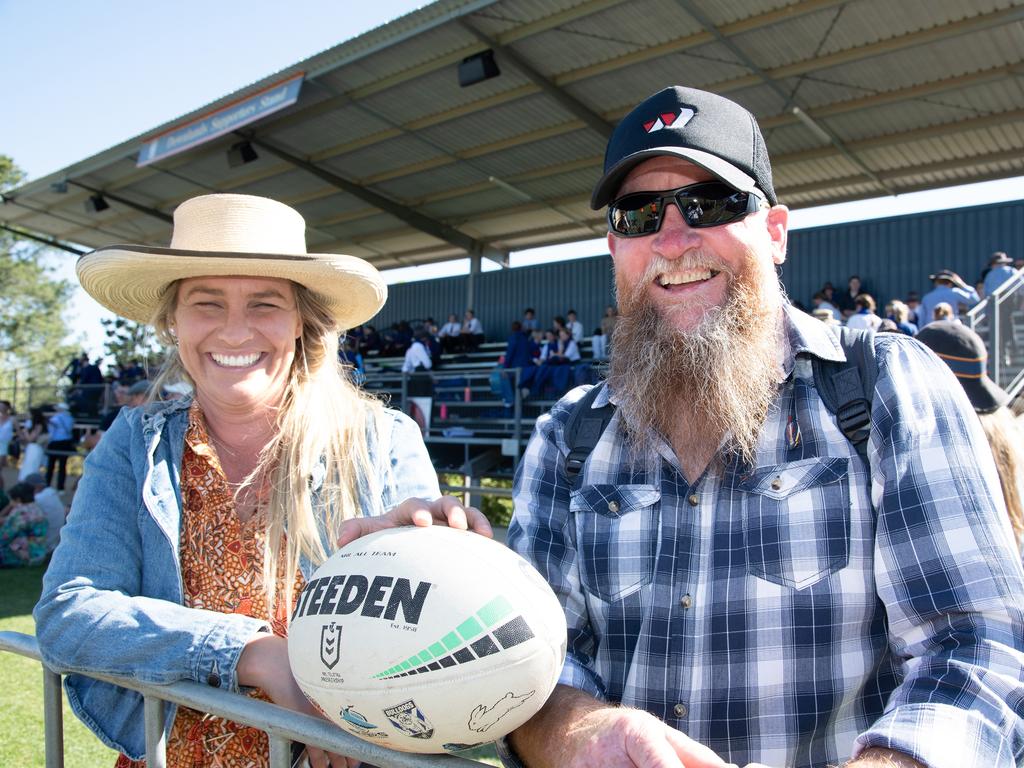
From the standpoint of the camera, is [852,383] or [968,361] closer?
[852,383]

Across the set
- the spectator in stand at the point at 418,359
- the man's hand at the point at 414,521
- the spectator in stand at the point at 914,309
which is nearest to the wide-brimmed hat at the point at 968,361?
the man's hand at the point at 414,521

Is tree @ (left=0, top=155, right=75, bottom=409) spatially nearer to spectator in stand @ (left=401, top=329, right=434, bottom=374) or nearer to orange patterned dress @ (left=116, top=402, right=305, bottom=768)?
spectator in stand @ (left=401, top=329, right=434, bottom=374)

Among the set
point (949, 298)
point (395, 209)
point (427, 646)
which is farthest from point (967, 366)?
point (395, 209)

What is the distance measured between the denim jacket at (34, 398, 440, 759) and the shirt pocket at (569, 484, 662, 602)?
0.64 m

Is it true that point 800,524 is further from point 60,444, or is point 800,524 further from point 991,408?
point 60,444

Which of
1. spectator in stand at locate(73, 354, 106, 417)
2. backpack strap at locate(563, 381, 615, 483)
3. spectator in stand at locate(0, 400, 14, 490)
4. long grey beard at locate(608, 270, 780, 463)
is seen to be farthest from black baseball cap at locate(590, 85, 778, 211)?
spectator in stand at locate(73, 354, 106, 417)

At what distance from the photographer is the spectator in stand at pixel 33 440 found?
1437 centimetres

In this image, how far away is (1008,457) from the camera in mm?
3283

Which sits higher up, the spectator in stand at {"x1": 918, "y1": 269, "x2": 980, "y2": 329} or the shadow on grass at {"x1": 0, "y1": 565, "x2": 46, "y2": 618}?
the spectator in stand at {"x1": 918, "y1": 269, "x2": 980, "y2": 329}

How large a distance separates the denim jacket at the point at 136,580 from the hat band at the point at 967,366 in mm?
2584

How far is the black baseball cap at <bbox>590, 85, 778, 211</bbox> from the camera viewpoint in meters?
1.92

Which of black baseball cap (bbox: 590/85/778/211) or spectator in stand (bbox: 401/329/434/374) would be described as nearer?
black baseball cap (bbox: 590/85/778/211)

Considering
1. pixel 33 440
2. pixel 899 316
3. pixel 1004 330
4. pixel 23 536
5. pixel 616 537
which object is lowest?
pixel 23 536

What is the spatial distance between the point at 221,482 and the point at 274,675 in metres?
0.68
